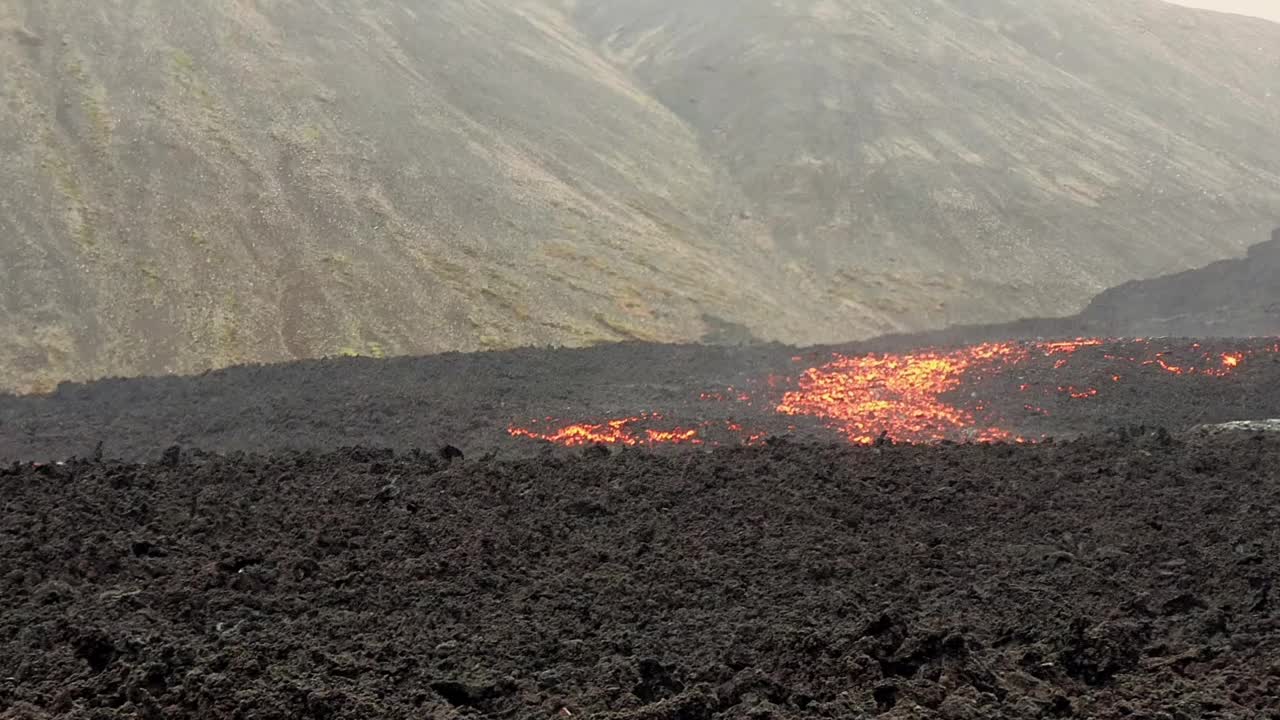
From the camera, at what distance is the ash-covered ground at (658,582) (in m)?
7.15

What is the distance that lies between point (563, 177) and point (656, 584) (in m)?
32.4

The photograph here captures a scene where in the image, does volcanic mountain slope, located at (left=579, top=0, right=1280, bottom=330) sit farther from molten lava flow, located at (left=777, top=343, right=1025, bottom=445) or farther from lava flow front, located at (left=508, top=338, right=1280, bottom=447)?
lava flow front, located at (left=508, top=338, right=1280, bottom=447)

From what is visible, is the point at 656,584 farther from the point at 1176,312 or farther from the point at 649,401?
the point at 1176,312

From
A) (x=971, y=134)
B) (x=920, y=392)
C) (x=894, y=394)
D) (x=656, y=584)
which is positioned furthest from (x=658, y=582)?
(x=971, y=134)

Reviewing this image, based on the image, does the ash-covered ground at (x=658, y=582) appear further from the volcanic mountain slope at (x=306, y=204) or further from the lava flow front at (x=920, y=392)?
the volcanic mountain slope at (x=306, y=204)

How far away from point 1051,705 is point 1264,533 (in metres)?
5.96

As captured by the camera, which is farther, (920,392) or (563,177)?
(563,177)

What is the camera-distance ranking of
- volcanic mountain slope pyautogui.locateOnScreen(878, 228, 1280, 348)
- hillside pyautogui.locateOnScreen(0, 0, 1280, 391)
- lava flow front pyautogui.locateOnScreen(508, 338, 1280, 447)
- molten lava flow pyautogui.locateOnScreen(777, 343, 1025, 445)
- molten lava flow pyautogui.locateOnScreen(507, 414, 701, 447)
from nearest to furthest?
molten lava flow pyautogui.locateOnScreen(507, 414, 701, 447), lava flow front pyautogui.locateOnScreen(508, 338, 1280, 447), molten lava flow pyautogui.locateOnScreen(777, 343, 1025, 445), hillside pyautogui.locateOnScreen(0, 0, 1280, 391), volcanic mountain slope pyautogui.locateOnScreen(878, 228, 1280, 348)

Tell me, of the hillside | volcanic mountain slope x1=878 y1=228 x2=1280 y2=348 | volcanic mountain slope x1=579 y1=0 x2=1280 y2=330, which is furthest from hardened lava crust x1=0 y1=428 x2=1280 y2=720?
volcanic mountain slope x1=579 y1=0 x2=1280 y2=330

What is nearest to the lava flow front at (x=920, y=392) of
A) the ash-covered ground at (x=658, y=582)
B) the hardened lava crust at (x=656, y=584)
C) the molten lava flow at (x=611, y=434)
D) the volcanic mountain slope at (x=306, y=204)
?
the molten lava flow at (x=611, y=434)

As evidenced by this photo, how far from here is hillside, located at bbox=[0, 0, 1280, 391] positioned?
30.8 meters

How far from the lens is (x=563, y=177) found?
41469 millimetres

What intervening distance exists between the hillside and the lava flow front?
26.0 ft

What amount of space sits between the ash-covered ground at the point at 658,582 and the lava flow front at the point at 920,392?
1049mm
